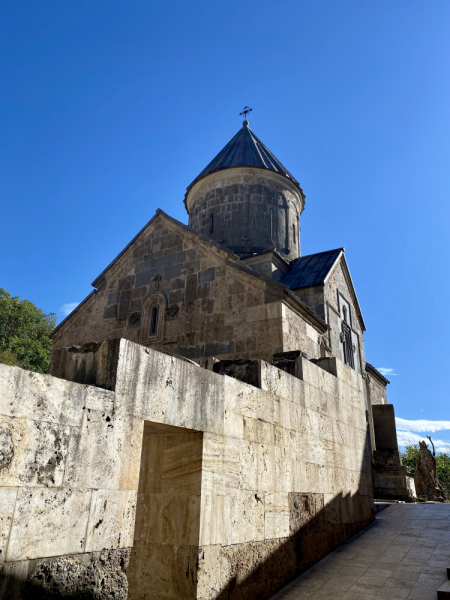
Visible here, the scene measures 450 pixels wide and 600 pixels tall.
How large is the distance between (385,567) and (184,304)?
528 cm

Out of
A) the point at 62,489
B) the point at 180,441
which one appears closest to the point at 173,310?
the point at 180,441

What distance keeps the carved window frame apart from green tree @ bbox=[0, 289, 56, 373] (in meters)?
14.9

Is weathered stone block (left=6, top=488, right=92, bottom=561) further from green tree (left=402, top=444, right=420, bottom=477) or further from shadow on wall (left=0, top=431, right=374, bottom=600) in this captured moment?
green tree (left=402, top=444, right=420, bottom=477)

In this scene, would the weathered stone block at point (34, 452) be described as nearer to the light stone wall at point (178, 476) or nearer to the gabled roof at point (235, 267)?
the light stone wall at point (178, 476)

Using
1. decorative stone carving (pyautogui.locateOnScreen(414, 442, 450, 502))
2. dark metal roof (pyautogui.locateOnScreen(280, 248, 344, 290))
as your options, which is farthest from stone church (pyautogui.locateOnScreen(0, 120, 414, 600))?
decorative stone carving (pyautogui.locateOnScreen(414, 442, 450, 502))

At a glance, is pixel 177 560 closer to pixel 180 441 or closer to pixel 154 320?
pixel 180 441

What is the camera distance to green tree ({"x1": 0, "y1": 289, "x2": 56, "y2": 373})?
22.2 m

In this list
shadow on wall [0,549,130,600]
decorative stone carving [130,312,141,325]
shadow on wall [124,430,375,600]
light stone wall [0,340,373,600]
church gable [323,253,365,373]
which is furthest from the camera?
church gable [323,253,365,373]

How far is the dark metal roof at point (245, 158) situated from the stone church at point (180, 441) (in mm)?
6012

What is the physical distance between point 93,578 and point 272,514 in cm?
252

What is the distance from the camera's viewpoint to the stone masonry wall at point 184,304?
8.00 meters

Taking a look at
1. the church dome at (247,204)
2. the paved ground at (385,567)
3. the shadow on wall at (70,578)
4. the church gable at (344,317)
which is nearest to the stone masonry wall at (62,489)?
the shadow on wall at (70,578)

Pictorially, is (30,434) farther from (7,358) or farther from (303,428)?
(7,358)

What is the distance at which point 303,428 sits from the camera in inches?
234
